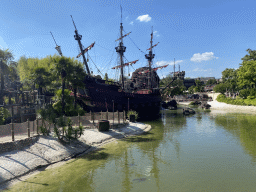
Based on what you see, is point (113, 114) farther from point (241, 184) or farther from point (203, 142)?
point (241, 184)

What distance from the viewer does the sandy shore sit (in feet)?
31.7

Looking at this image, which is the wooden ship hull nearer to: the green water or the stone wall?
the green water

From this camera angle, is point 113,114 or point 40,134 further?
point 113,114

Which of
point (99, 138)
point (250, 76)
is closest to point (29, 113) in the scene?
point (99, 138)

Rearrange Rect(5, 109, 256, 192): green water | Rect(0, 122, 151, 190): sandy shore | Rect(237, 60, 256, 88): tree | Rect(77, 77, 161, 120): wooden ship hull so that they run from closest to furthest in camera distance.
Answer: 1. Rect(5, 109, 256, 192): green water
2. Rect(0, 122, 151, 190): sandy shore
3. Rect(77, 77, 161, 120): wooden ship hull
4. Rect(237, 60, 256, 88): tree

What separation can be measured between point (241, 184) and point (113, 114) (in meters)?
15.4

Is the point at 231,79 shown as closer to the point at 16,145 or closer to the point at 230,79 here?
the point at 230,79

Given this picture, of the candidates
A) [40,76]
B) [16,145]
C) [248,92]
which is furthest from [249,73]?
[16,145]

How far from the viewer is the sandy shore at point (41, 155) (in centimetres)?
965

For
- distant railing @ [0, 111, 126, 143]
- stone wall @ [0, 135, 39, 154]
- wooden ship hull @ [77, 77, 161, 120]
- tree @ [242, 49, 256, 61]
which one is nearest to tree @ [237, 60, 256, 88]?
tree @ [242, 49, 256, 61]

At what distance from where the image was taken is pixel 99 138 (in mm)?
17344

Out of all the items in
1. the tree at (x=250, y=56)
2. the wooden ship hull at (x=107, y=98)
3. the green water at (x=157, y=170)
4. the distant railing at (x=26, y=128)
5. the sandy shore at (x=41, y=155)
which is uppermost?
the tree at (x=250, y=56)

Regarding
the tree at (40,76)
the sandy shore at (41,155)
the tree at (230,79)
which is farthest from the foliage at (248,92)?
the tree at (40,76)

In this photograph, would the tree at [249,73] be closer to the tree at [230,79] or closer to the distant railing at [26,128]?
the tree at [230,79]
